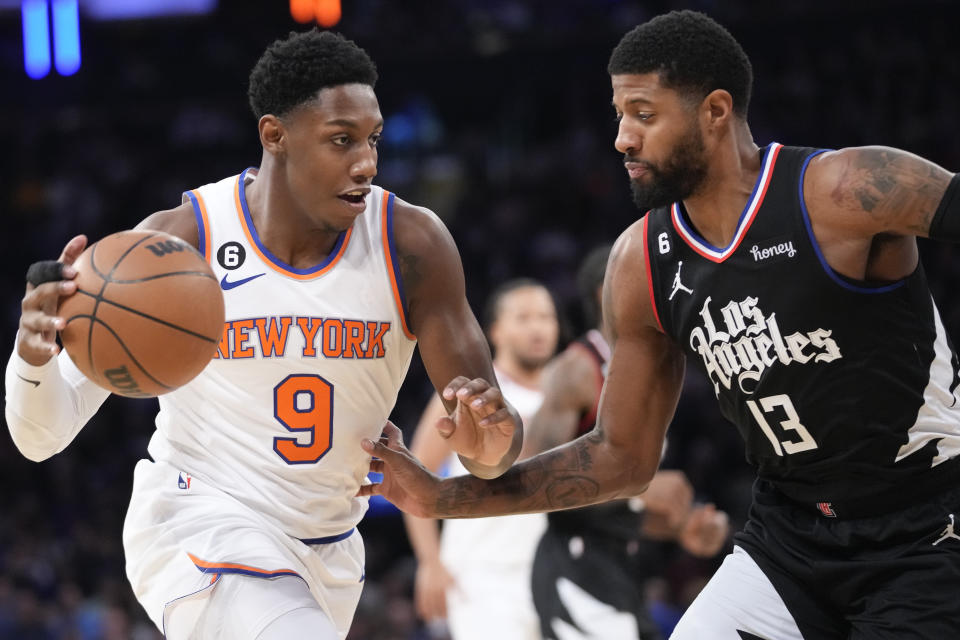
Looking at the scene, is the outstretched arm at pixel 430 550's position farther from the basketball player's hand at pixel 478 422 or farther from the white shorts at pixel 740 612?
the white shorts at pixel 740 612

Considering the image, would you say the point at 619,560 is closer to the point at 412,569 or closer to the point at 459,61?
the point at 412,569

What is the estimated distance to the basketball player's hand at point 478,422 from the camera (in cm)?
332

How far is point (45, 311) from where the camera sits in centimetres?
308

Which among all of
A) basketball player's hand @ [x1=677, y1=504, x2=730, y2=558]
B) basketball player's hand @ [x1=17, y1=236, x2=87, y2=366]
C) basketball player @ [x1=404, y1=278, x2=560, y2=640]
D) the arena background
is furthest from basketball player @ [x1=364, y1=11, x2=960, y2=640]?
the arena background

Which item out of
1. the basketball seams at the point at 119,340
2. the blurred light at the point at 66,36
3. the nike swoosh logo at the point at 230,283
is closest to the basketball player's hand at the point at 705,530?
the nike swoosh logo at the point at 230,283

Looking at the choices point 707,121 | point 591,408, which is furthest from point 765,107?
point 707,121

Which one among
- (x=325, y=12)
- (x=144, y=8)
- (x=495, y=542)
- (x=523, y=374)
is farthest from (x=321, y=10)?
(x=495, y=542)

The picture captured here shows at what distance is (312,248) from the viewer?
3691 mm

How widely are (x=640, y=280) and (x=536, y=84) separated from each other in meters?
13.6

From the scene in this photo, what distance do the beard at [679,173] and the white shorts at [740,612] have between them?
108 centimetres

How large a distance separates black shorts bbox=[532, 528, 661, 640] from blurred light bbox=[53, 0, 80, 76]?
1111 cm

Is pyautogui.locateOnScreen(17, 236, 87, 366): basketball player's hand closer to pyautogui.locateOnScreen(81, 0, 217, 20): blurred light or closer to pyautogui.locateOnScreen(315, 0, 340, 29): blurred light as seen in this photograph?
pyautogui.locateOnScreen(315, 0, 340, 29): blurred light

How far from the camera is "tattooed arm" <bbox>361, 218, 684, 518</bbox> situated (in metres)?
3.61

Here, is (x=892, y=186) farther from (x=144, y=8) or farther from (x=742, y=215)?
(x=144, y=8)
